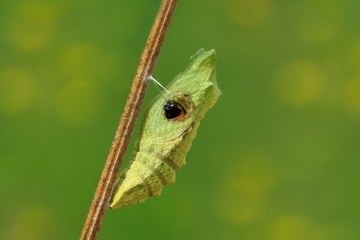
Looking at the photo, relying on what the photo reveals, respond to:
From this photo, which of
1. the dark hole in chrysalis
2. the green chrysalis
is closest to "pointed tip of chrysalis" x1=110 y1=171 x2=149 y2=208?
the green chrysalis

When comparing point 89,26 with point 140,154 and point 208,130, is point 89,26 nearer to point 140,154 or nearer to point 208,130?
point 208,130

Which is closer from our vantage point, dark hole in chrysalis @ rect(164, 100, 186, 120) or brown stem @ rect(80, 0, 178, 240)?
brown stem @ rect(80, 0, 178, 240)

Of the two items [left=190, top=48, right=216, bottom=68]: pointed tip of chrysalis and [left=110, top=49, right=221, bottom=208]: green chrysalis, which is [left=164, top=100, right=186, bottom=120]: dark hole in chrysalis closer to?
[left=110, top=49, right=221, bottom=208]: green chrysalis

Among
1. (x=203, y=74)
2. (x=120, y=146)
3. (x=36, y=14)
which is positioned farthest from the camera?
(x=36, y=14)

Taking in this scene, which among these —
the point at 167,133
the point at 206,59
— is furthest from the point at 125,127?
the point at 206,59

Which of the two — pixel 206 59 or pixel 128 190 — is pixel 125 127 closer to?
pixel 128 190

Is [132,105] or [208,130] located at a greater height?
[208,130]

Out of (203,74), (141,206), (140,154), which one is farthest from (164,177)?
(141,206)

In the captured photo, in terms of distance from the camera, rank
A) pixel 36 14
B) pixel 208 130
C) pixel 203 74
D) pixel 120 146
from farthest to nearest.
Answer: pixel 208 130 → pixel 36 14 → pixel 203 74 → pixel 120 146
